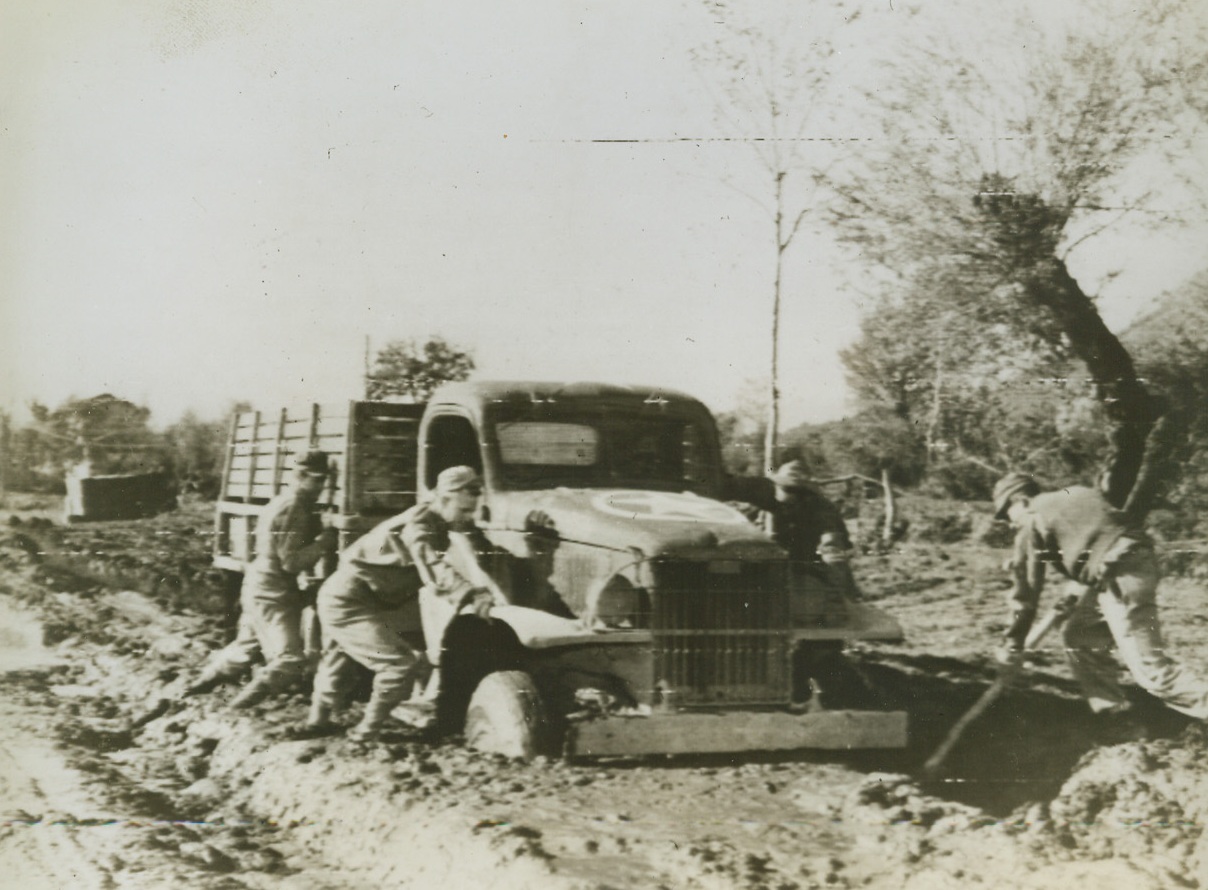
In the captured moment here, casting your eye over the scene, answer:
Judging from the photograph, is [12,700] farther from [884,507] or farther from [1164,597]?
[1164,597]

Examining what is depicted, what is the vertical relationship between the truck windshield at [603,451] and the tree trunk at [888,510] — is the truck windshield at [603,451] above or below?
above

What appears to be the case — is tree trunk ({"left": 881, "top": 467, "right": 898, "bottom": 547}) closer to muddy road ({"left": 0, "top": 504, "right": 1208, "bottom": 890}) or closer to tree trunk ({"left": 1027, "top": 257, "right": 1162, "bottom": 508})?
muddy road ({"left": 0, "top": 504, "right": 1208, "bottom": 890})

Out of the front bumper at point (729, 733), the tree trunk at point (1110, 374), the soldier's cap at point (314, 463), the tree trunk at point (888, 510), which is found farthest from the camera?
the tree trunk at point (1110, 374)

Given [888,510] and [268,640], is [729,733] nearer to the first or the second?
[888,510]

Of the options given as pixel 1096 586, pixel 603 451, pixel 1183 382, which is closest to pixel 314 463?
pixel 603 451

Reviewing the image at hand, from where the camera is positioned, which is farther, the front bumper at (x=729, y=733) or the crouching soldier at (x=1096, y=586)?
the crouching soldier at (x=1096, y=586)

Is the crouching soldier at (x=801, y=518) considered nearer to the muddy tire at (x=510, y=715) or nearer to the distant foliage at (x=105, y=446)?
the muddy tire at (x=510, y=715)

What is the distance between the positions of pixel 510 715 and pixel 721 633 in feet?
2.55

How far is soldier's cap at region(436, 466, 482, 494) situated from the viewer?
4000mm

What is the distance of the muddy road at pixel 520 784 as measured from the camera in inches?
147

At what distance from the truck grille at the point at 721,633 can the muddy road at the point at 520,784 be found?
0.84 feet

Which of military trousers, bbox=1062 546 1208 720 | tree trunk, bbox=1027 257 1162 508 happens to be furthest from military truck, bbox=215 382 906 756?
tree trunk, bbox=1027 257 1162 508

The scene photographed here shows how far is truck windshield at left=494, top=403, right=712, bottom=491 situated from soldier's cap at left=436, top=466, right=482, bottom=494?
0.11 metres

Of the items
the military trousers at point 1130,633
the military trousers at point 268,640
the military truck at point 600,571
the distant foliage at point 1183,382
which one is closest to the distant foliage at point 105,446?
the military truck at point 600,571
